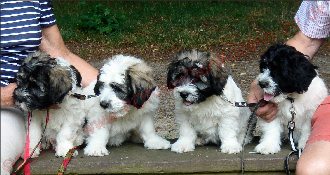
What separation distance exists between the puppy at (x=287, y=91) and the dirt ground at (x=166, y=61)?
324 centimetres

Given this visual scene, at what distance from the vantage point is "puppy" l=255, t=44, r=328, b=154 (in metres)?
3.98

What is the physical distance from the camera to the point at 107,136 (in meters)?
4.33

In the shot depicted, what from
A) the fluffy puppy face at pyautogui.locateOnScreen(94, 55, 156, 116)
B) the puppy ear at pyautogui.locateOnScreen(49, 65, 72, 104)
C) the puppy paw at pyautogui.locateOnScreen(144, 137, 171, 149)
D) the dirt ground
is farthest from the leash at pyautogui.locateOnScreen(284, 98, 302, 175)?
the dirt ground

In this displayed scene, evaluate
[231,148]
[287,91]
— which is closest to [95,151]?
[231,148]

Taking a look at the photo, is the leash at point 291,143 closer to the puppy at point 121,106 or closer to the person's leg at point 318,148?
the person's leg at point 318,148

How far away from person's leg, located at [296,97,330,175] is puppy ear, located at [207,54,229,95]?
899 mm

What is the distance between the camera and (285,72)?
396cm

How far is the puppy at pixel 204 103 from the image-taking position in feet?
13.1

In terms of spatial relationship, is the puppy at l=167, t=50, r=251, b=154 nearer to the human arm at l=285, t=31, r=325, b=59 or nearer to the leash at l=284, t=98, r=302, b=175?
the leash at l=284, t=98, r=302, b=175

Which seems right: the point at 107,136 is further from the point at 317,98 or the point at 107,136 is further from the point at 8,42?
the point at 317,98

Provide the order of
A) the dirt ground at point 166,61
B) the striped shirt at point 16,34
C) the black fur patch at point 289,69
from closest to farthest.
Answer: the black fur patch at point 289,69
the striped shirt at point 16,34
the dirt ground at point 166,61

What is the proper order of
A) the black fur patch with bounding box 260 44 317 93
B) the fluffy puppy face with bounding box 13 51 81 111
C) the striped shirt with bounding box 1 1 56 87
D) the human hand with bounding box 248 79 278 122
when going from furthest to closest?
the human hand with bounding box 248 79 278 122 → the striped shirt with bounding box 1 1 56 87 → the black fur patch with bounding box 260 44 317 93 → the fluffy puppy face with bounding box 13 51 81 111

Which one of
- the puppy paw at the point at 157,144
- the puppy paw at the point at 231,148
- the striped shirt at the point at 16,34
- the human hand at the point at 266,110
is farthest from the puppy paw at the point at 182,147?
the striped shirt at the point at 16,34

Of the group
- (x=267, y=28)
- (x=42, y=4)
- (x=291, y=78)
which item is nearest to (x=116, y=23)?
(x=267, y=28)
